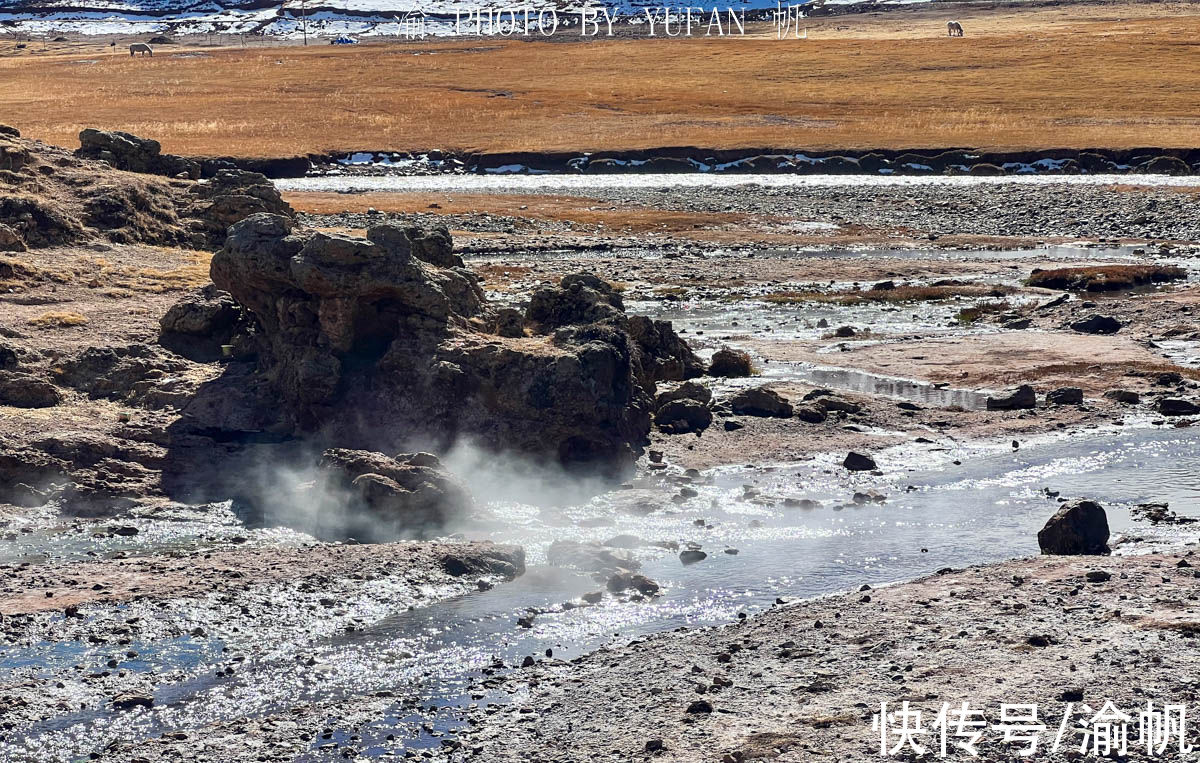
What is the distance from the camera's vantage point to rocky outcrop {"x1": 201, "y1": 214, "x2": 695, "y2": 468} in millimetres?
23234

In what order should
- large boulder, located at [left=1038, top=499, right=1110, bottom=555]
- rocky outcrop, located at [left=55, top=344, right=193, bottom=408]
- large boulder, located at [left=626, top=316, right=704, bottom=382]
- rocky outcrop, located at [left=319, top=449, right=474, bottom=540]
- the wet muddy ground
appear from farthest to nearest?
large boulder, located at [left=626, top=316, right=704, bottom=382], rocky outcrop, located at [left=55, top=344, right=193, bottom=408], rocky outcrop, located at [left=319, top=449, right=474, bottom=540], large boulder, located at [left=1038, top=499, right=1110, bottom=555], the wet muddy ground

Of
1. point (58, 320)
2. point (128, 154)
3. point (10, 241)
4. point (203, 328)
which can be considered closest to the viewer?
point (58, 320)

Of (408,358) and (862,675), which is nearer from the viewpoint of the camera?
(862,675)

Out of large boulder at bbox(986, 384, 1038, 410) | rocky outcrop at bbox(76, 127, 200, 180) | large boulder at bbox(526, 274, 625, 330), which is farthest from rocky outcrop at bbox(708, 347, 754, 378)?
rocky outcrop at bbox(76, 127, 200, 180)

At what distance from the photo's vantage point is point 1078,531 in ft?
58.7

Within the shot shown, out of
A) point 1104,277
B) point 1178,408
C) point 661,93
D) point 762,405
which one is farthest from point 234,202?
point 661,93

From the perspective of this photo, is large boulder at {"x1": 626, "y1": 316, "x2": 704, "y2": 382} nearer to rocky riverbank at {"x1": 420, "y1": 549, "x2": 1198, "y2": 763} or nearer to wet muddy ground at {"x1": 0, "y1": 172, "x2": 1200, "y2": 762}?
wet muddy ground at {"x1": 0, "y1": 172, "x2": 1200, "y2": 762}

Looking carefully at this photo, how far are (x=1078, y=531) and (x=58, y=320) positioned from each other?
18437mm

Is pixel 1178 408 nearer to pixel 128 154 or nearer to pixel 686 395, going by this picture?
pixel 686 395

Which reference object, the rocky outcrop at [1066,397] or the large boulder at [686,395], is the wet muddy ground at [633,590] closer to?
the rocky outcrop at [1066,397]

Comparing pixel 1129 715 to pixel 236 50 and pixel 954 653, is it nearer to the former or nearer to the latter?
pixel 954 653

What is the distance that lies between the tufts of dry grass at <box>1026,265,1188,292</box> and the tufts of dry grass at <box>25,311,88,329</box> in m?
26.7

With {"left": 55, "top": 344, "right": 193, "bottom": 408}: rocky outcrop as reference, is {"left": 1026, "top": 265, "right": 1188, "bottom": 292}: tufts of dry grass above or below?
below

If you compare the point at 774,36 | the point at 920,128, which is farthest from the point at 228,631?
the point at 774,36
